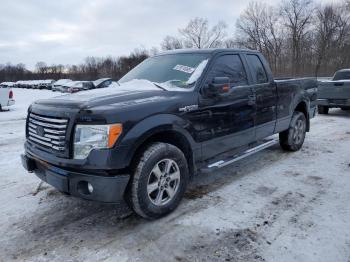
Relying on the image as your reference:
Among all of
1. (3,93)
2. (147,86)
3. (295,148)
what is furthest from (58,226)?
(3,93)

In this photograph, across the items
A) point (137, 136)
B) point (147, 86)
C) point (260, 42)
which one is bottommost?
point (137, 136)

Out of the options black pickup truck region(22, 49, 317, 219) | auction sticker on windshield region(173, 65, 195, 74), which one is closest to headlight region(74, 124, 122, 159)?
black pickup truck region(22, 49, 317, 219)

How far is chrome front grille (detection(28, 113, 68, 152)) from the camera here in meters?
3.31

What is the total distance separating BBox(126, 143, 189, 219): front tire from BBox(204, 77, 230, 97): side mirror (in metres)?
0.90

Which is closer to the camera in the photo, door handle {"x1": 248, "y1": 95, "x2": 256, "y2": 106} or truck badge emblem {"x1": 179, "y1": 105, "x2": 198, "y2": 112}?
truck badge emblem {"x1": 179, "y1": 105, "x2": 198, "y2": 112}

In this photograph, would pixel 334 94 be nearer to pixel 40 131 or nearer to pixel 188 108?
pixel 188 108

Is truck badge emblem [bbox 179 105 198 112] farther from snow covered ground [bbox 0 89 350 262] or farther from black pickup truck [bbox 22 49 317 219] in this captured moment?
snow covered ground [bbox 0 89 350 262]

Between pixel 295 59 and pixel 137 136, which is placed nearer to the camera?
pixel 137 136

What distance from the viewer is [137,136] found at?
331 centimetres

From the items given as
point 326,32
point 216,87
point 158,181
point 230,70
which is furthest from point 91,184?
point 326,32

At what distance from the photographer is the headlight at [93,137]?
316 cm

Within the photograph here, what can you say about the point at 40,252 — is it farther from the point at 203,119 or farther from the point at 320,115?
the point at 320,115

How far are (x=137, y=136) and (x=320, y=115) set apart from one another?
10.4m

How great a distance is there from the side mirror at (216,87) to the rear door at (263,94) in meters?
1.08
